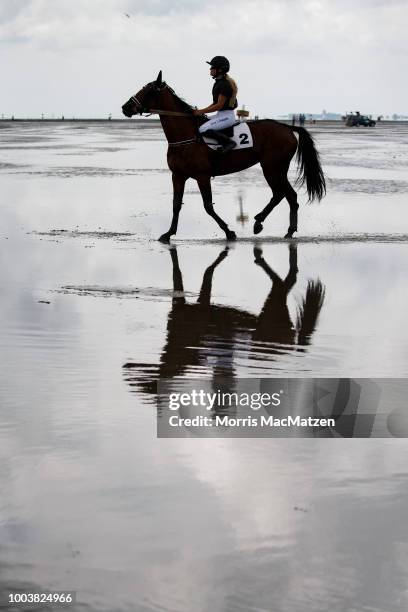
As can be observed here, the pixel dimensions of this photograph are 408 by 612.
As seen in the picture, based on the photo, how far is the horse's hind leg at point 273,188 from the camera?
610 inches

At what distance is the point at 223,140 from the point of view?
1473 cm

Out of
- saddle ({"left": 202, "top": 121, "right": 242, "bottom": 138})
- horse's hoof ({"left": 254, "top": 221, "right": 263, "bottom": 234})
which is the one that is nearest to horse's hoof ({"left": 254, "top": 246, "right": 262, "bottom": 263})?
horse's hoof ({"left": 254, "top": 221, "right": 263, "bottom": 234})

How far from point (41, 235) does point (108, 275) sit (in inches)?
141

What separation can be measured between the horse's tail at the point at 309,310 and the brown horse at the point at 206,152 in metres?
3.77

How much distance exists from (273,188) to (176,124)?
1907 mm

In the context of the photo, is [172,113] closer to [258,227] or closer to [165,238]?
[165,238]

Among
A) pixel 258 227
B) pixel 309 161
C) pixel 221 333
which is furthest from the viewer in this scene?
pixel 309 161

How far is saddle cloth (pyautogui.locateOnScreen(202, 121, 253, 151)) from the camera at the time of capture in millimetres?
14758

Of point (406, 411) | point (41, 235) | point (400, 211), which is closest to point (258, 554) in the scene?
point (406, 411)

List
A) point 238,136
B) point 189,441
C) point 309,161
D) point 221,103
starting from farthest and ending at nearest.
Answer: point 309,161 < point 238,136 < point 221,103 < point 189,441

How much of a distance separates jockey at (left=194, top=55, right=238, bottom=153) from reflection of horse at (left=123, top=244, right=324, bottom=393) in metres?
3.68

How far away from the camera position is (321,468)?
5328mm

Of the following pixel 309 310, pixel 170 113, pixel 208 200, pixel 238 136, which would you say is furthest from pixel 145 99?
pixel 309 310

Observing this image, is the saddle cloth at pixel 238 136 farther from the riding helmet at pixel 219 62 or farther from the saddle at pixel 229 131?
the riding helmet at pixel 219 62
